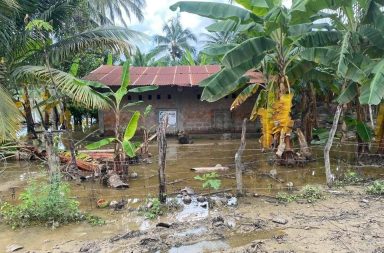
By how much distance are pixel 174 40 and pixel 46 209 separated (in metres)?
39.2

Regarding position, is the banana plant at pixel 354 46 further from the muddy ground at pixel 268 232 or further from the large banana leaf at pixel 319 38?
the muddy ground at pixel 268 232

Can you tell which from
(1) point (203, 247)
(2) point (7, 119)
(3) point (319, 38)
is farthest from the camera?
(3) point (319, 38)

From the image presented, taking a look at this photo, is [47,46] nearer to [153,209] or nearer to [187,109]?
[187,109]

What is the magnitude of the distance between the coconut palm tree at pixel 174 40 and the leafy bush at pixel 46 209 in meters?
37.9

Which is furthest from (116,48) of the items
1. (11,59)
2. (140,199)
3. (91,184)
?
(140,199)

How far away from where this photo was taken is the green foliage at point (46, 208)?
21.8ft

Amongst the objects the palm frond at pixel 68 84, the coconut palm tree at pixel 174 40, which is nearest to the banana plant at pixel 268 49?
the palm frond at pixel 68 84

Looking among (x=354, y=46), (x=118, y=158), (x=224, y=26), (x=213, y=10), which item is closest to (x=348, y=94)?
(x=354, y=46)

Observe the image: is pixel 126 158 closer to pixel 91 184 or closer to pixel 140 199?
pixel 91 184

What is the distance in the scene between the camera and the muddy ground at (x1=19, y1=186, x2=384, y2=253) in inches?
218

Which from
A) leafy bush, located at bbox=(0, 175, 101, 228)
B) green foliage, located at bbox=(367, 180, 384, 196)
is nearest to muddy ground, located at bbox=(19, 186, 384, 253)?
green foliage, located at bbox=(367, 180, 384, 196)

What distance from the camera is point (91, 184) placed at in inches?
370

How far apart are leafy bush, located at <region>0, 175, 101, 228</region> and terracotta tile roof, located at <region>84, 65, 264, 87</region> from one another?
32.1ft

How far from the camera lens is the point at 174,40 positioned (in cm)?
4412
